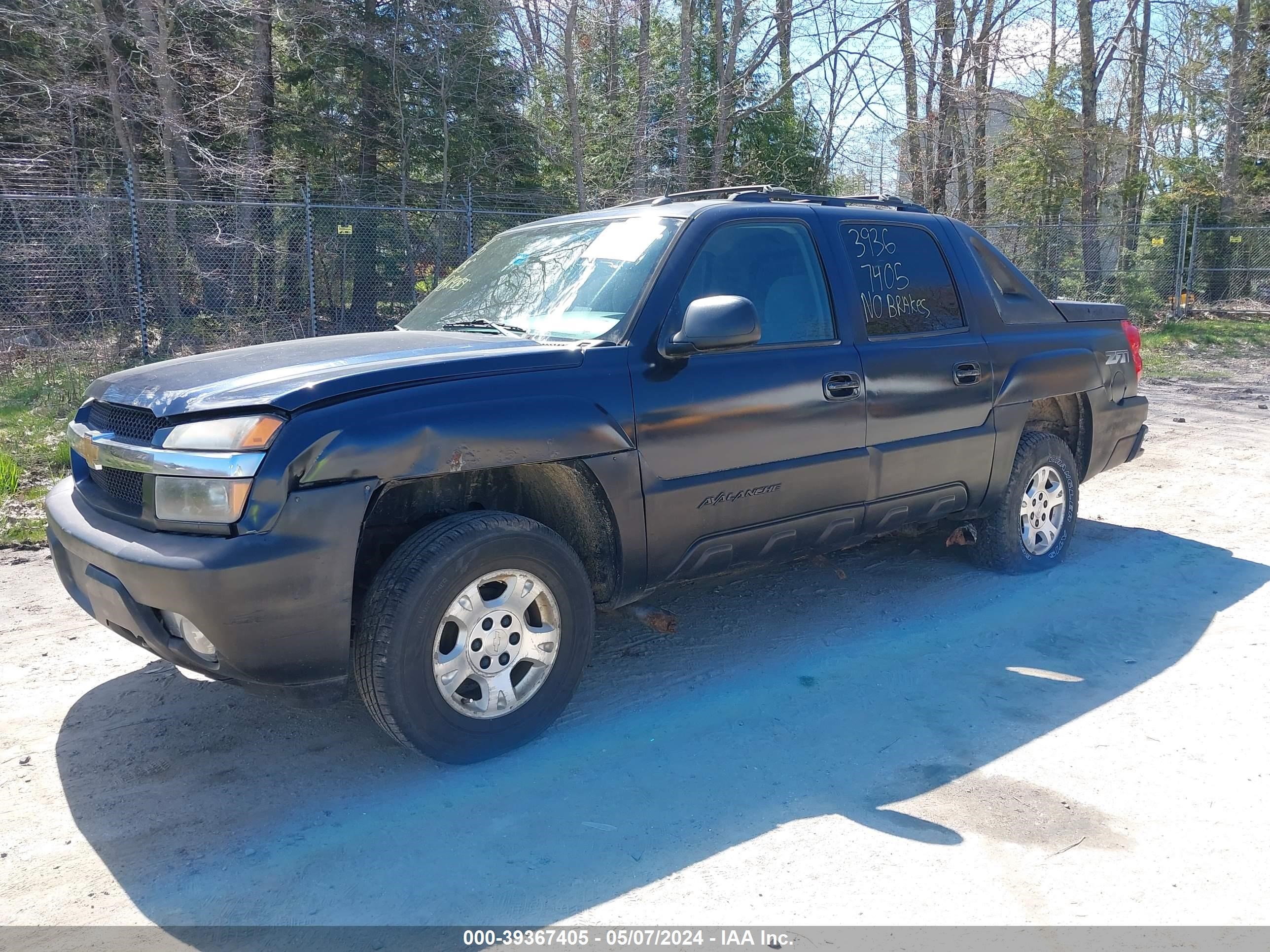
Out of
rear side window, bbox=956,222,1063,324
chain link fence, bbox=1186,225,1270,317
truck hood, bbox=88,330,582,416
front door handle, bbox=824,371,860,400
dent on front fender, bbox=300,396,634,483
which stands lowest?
dent on front fender, bbox=300,396,634,483

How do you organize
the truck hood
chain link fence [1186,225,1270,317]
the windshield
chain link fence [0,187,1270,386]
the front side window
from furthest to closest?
chain link fence [1186,225,1270,317], chain link fence [0,187,1270,386], the front side window, the windshield, the truck hood

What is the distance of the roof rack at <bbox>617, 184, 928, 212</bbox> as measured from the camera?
15.6 ft

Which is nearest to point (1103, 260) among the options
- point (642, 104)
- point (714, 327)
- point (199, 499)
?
point (642, 104)

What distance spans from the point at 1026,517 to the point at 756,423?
2346 millimetres

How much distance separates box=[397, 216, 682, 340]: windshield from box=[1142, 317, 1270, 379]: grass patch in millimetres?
12783

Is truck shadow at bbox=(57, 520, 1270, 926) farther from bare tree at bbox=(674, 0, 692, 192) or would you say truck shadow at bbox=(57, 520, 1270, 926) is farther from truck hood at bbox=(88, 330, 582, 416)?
bare tree at bbox=(674, 0, 692, 192)

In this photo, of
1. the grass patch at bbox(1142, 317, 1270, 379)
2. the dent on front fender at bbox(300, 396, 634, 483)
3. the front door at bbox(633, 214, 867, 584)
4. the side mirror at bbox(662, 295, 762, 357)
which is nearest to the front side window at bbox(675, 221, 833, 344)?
the front door at bbox(633, 214, 867, 584)

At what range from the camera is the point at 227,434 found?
121 inches

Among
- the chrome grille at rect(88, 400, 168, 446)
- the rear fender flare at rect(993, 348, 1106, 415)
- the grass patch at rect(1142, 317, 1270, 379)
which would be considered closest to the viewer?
the chrome grille at rect(88, 400, 168, 446)

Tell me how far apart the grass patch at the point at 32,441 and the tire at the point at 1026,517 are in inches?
191

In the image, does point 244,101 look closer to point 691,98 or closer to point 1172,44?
point 691,98

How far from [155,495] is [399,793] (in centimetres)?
125

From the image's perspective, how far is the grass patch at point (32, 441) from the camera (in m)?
6.46

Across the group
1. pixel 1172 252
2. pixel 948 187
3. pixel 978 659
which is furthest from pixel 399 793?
pixel 948 187
